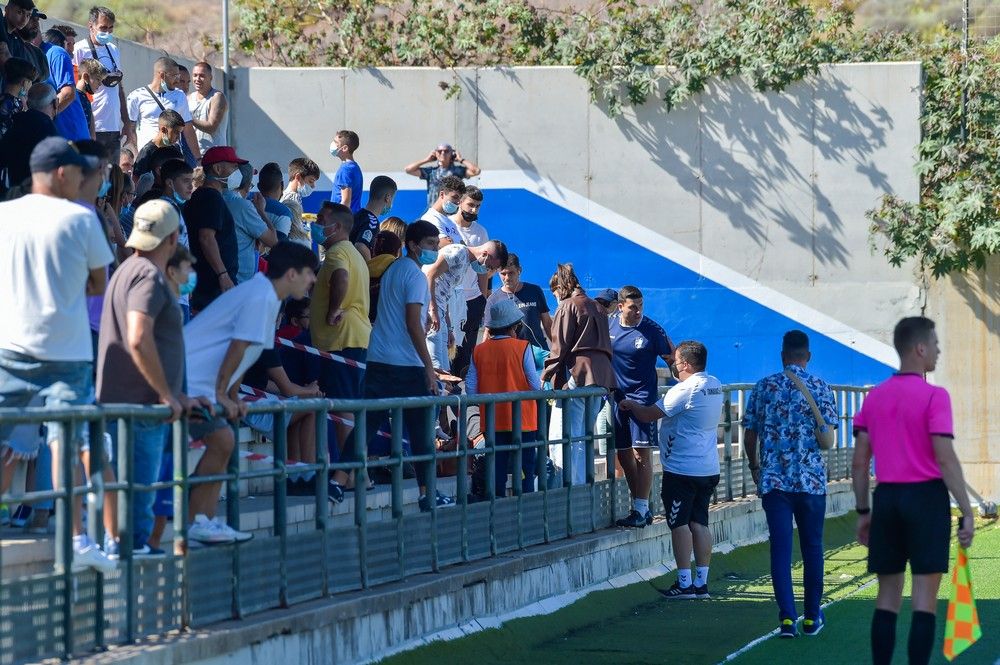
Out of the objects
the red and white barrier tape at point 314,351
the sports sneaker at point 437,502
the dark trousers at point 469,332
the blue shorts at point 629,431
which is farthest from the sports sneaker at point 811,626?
the dark trousers at point 469,332

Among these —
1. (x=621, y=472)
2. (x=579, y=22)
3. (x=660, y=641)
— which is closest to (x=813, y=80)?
(x=579, y=22)

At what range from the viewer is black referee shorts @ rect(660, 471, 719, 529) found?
12000 millimetres

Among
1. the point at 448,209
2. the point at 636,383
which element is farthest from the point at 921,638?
the point at 448,209

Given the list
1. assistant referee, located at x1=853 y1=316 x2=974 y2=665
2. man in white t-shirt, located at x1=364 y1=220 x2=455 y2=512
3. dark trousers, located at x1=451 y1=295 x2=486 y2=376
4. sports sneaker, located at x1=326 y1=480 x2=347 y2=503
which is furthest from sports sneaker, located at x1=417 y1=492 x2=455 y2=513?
assistant referee, located at x1=853 y1=316 x2=974 y2=665

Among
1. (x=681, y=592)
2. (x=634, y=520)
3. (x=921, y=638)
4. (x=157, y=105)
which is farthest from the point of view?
(x=157, y=105)

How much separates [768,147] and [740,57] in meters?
1.29

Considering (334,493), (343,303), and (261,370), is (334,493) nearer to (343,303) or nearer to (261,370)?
(261,370)

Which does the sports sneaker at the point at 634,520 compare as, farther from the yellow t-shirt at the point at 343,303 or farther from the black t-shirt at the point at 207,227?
the black t-shirt at the point at 207,227

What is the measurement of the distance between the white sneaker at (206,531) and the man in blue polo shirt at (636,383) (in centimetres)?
589

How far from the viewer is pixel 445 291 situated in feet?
42.9

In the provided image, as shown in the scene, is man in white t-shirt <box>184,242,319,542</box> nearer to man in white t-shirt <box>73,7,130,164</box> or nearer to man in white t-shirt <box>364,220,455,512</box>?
man in white t-shirt <box>364,220,455,512</box>

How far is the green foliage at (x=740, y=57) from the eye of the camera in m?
22.1

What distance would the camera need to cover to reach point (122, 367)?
7.47 meters

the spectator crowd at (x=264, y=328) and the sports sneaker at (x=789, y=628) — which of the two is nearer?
the spectator crowd at (x=264, y=328)
